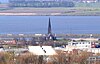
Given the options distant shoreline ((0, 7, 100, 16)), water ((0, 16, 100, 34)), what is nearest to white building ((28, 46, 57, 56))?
water ((0, 16, 100, 34))

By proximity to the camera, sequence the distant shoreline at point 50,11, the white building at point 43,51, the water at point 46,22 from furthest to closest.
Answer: the distant shoreline at point 50,11, the water at point 46,22, the white building at point 43,51

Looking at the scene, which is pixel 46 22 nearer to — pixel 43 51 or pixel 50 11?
pixel 50 11

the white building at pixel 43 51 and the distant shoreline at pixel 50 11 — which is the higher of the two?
the white building at pixel 43 51

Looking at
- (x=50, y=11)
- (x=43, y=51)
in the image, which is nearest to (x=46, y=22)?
(x=50, y=11)

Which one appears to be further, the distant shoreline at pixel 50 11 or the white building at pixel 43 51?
the distant shoreline at pixel 50 11

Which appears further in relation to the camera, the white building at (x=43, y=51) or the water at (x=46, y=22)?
the water at (x=46, y=22)

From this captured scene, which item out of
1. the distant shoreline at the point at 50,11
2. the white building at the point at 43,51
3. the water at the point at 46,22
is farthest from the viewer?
the distant shoreline at the point at 50,11

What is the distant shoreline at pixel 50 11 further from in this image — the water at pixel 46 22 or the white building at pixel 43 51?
the white building at pixel 43 51

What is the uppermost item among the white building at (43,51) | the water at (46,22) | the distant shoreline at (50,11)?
→ the white building at (43,51)

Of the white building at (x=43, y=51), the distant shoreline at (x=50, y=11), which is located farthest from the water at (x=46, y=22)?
the white building at (x=43, y=51)

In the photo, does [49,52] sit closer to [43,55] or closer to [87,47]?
[43,55]

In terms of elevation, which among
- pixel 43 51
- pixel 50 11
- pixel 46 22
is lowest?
pixel 50 11

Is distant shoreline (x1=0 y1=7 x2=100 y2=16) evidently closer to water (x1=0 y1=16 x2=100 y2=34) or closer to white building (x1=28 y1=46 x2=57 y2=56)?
water (x1=0 y1=16 x2=100 y2=34)
